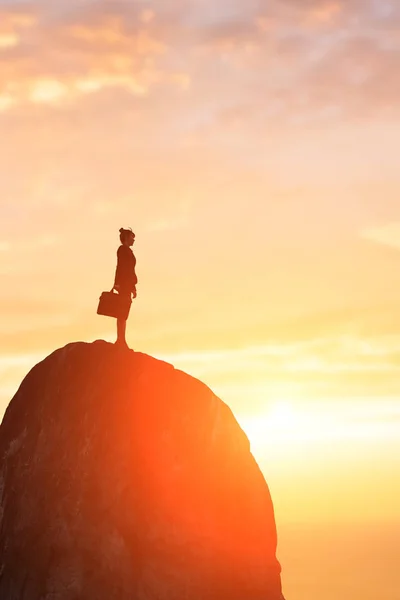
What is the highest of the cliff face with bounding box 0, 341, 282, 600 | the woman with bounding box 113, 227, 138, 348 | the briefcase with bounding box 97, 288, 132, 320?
the woman with bounding box 113, 227, 138, 348

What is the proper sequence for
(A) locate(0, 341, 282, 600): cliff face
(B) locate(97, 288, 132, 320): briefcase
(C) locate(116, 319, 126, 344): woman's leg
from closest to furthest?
(A) locate(0, 341, 282, 600): cliff face → (B) locate(97, 288, 132, 320): briefcase → (C) locate(116, 319, 126, 344): woman's leg

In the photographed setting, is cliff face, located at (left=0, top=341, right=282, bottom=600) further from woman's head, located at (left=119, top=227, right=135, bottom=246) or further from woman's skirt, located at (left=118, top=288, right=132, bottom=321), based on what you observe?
→ woman's head, located at (left=119, top=227, right=135, bottom=246)

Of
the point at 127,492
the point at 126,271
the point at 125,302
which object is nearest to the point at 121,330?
the point at 125,302

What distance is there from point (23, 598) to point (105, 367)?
8.68 m

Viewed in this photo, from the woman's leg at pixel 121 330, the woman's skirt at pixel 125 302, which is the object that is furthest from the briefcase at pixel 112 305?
the woman's leg at pixel 121 330

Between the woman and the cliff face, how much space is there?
2.27 meters

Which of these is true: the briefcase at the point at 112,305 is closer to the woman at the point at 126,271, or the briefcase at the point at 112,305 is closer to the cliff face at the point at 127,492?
the woman at the point at 126,271

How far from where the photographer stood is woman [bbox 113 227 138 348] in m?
36.1

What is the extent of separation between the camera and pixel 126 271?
3625cm

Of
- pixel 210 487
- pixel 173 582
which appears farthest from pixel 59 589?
pixel 210 487

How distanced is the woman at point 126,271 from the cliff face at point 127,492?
2273mm

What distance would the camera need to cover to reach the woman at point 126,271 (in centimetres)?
3606

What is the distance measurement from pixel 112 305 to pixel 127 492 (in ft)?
22.1

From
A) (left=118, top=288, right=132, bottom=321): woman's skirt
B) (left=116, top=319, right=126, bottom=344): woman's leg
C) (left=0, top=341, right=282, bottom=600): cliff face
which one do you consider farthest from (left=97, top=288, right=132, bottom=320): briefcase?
(left=0, top=341, right=282, bottom=600): cliff face
